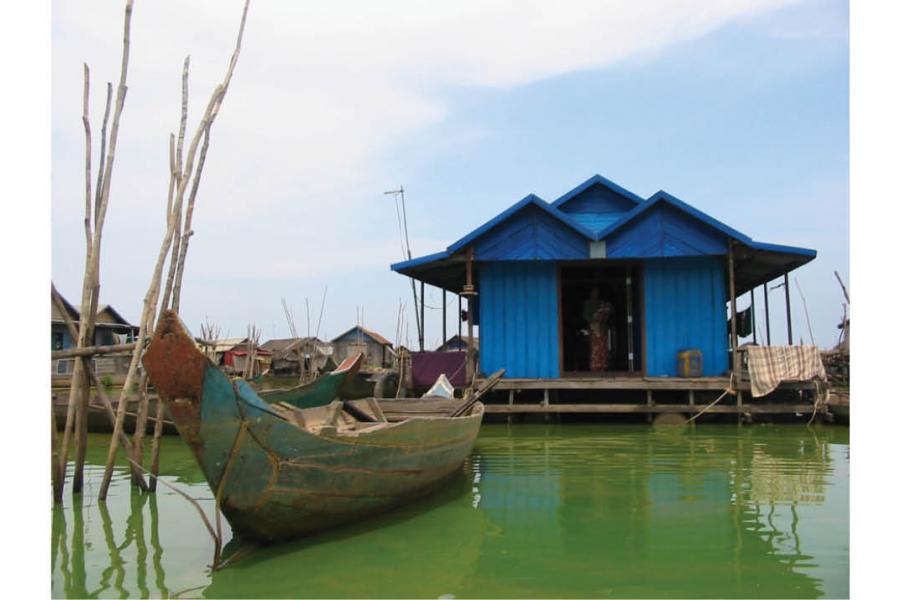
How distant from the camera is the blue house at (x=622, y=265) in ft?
41.2

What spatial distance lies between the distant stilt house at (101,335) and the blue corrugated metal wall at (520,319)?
11662 mm

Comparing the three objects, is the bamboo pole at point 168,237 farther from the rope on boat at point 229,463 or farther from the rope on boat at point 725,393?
the rope on boat at point 725,393

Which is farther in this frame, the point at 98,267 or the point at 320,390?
the point at 320,390

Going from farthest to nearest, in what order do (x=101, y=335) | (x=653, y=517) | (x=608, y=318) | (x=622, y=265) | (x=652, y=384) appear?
(x=101, y=335)
(x=608, y=318)
(x=622, y=265)
(x=652, y=384)
(x=653, y=517)

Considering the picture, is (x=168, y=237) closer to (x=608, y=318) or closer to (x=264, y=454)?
(x=264, y=454)

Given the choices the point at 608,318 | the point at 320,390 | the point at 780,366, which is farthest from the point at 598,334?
the point at 320,390

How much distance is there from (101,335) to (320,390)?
77.1 feet

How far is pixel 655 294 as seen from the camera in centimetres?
1318

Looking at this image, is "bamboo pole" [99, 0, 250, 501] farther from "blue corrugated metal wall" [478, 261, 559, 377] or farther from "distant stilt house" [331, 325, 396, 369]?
"distant stilt house" [331, 325, 396, 369]

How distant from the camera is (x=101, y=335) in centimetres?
2838

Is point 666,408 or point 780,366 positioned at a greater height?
point 780,366

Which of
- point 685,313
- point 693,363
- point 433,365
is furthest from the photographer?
point 433,365

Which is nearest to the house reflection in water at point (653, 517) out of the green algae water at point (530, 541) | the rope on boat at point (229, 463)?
the green algae water at point (530, 541)

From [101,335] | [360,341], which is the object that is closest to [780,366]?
[101,335]
